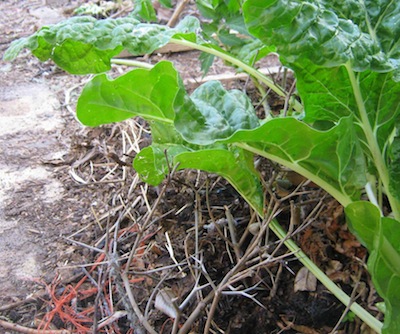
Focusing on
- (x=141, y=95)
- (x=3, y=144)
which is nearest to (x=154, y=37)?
(x=141, y=95)

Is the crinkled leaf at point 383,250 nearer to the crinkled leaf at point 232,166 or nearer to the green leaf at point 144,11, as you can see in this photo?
the crinkled leaf at point 232,166

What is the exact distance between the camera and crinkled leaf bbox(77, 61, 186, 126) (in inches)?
39.3

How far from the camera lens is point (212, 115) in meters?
1.06

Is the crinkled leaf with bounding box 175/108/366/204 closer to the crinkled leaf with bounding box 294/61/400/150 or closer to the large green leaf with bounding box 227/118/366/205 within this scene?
the large green leaf with bounding box 227/118/366/205

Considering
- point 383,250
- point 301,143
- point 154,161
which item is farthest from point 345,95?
point 154,161

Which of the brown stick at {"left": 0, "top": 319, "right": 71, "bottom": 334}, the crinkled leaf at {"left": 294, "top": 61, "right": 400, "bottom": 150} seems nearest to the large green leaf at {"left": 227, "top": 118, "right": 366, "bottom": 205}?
the crinkled leaf at {"left": 294, "top": 61, "right": 400, "bottom": 150}

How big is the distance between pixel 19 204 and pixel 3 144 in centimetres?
38

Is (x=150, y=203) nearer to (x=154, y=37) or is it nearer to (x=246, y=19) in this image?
(x=154, y=37)

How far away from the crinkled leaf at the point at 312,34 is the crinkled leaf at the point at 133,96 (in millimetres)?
193

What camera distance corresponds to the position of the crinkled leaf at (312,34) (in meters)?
0.91

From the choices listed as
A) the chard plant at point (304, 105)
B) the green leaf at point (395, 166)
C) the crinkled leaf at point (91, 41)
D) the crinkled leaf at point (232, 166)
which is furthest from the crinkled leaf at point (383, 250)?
the crinkled leaf at point (91, 41)

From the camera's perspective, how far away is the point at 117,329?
1111 mm

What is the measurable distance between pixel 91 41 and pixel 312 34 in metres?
0.50

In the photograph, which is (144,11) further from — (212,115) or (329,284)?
(329,284)
